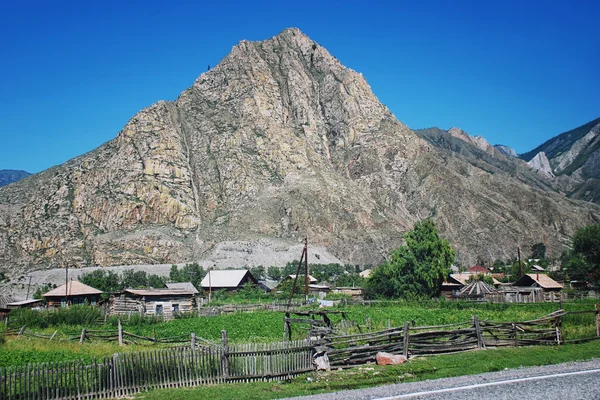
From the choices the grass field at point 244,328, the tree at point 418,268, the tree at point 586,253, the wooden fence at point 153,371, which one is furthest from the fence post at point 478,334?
the tree at point 586,253

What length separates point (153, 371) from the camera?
63.4 feet

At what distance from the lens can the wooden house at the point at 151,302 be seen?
2383 inches

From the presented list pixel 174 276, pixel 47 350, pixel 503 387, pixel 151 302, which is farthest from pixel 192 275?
pixel 503 387

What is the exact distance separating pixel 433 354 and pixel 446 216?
17048 cm

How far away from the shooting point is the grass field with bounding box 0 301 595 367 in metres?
27.1

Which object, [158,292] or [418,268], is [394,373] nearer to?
[158,292]

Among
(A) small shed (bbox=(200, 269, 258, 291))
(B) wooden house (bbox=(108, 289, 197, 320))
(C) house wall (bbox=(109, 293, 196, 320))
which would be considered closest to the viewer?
(C) house wall (bbox=(109, 293, 196, 320))

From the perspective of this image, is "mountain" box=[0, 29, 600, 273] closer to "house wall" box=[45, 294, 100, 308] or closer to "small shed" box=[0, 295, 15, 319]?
"small shed" box=[0, 295, 15, 319]

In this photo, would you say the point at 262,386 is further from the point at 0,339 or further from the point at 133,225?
the point at 133,225

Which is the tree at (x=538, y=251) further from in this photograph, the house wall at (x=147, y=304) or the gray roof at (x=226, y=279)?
the house wall at (x=147, y=304)

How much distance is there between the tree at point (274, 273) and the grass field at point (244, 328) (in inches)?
2773

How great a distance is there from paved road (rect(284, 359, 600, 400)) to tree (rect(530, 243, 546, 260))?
6682 inches

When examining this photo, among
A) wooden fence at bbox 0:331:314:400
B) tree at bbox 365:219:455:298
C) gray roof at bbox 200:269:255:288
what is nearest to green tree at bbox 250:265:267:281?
gray roof at bbox 200:269:255:288

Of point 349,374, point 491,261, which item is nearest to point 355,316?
point 349,374
